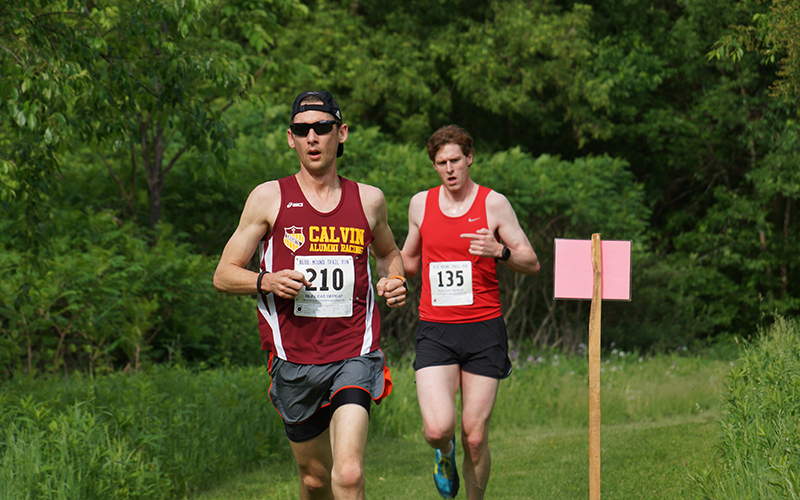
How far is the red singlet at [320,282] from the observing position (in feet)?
18.1

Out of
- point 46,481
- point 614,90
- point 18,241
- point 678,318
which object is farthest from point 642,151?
point 46,481

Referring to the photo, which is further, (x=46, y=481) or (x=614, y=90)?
(x=614, y=90)

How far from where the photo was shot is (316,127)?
18.4 ft

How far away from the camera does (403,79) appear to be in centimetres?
2177

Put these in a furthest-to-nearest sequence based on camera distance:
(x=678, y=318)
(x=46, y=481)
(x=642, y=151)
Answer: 1. (x=642, y=151)
2. (x=678, y=318)
3. (x=46, y=481)

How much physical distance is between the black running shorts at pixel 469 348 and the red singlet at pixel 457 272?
0.18 feet

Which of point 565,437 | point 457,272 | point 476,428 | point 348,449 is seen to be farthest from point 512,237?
point 565,437

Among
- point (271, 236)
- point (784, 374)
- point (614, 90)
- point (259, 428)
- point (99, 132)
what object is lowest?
point (259, 428)

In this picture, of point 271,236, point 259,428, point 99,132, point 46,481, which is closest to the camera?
point 271,236

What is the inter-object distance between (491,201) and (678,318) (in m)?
13.8

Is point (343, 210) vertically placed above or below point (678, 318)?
above

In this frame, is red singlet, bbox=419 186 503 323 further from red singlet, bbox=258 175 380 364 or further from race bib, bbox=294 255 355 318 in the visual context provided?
race bib, bbox=294 255 355 318

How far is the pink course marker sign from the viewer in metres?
6.43

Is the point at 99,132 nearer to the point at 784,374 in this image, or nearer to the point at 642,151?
the point at 784,374
